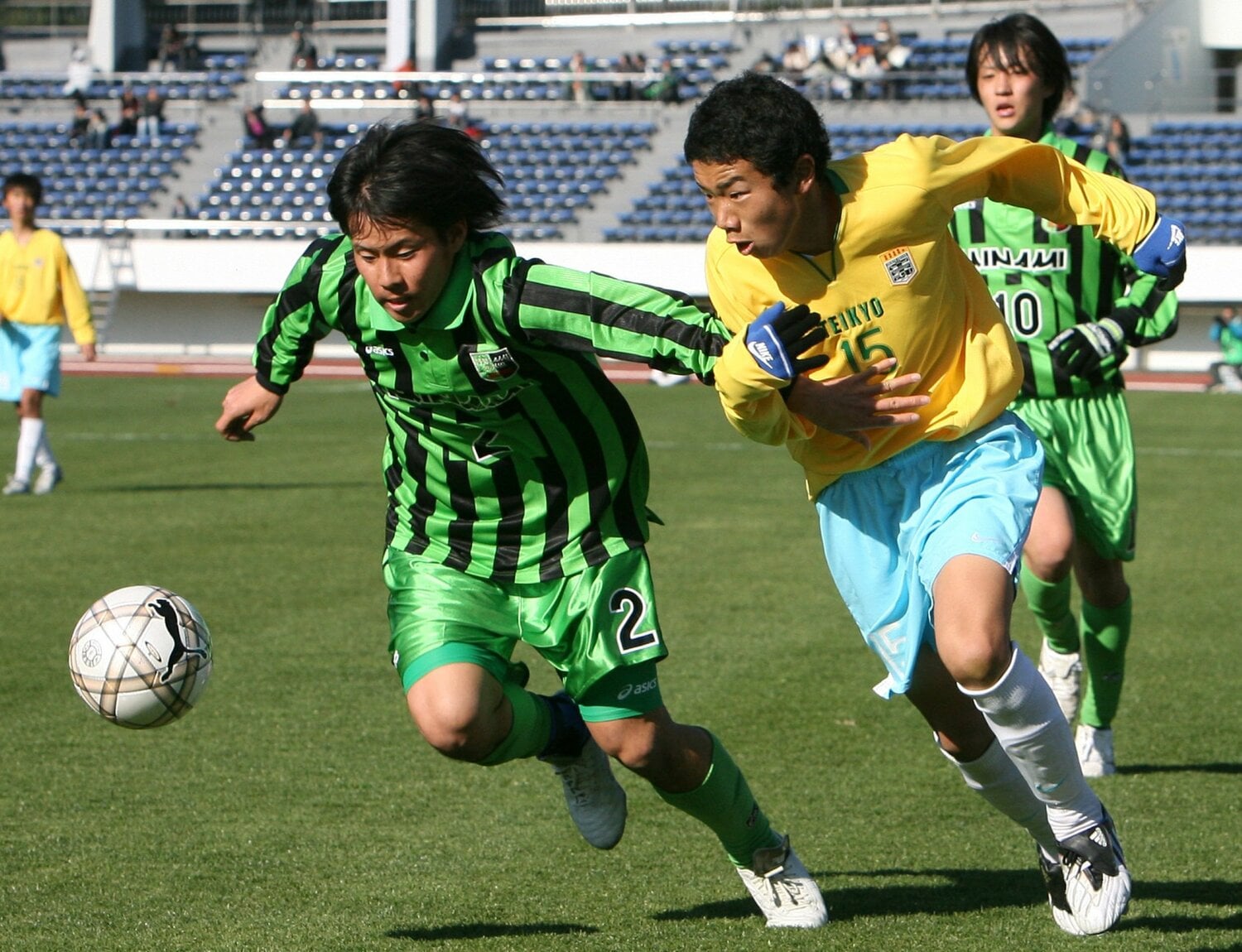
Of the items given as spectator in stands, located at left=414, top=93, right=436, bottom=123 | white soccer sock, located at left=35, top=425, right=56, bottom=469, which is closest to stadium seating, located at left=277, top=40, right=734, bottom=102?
spectator in stands, located at left=414, top=93, right=436, bottom=123

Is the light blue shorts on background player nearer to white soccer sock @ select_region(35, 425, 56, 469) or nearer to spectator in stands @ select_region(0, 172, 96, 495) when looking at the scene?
spectator in stands @ select_region(0, 172, 96, 495)

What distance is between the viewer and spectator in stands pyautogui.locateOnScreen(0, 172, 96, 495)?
11.8 metres

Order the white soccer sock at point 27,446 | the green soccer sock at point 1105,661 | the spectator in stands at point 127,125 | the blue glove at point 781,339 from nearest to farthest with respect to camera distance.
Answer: the blue glove at point 781,339 < the green soccer sock at point 1105,661 < the white soccer sock at point 27,446 < the spectator in stands at point 127,125

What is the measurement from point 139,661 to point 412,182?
1324mm

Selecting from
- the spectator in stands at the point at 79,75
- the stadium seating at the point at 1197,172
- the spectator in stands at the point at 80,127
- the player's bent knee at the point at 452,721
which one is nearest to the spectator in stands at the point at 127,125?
the spectator in stands at the point at 80,127

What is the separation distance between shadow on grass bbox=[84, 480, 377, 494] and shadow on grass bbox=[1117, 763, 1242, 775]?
7949 millimetres

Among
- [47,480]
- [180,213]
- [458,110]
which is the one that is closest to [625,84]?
[458,110]

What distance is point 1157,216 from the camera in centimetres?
387

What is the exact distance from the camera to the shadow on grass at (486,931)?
3.73m

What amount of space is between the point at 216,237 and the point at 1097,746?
27352 mm

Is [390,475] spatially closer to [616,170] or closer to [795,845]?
[795,845]

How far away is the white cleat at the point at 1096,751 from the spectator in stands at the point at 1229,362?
64.6 feet

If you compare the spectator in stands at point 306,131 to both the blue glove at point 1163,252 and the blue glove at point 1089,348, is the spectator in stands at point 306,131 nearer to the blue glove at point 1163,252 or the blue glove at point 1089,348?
the blue glove at point 1089,348

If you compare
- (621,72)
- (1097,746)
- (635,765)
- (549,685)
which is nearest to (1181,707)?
(1097,746)
